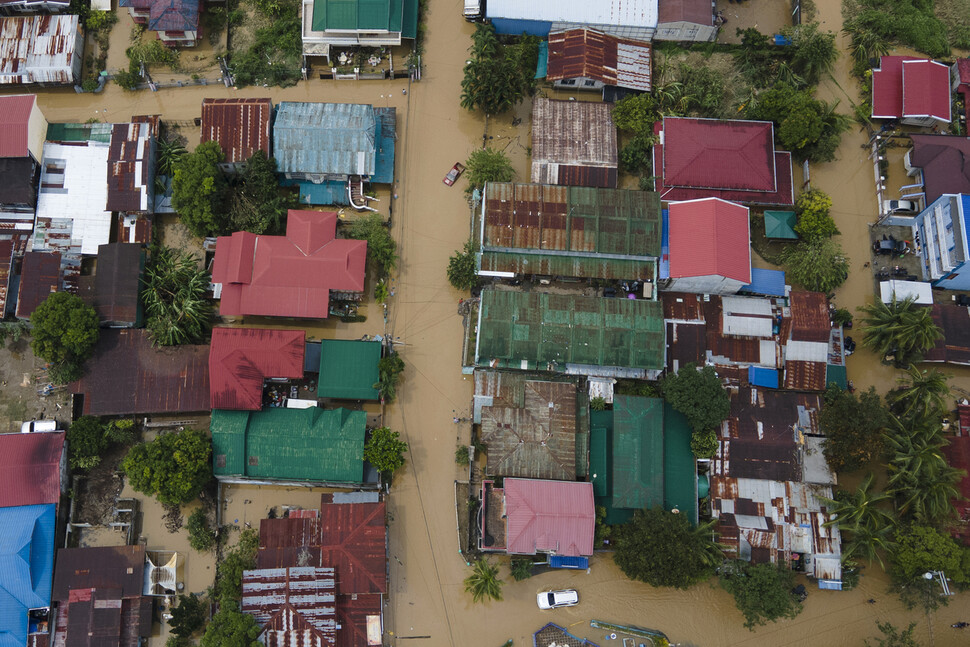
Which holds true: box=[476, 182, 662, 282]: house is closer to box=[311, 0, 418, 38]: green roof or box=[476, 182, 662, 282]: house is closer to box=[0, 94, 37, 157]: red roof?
box=[311, 0, 418, 38]: green roof

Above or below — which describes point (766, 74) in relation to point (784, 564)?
above

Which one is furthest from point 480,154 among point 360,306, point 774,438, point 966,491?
point 966,491

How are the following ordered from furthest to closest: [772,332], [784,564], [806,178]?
[806,178]
[772,332]
[784,564]

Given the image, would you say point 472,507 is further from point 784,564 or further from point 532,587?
point 784,564

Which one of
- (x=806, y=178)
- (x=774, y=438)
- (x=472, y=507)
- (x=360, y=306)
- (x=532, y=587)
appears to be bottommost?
(x=532, y=587)

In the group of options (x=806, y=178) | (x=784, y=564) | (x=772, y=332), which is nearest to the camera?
(x=784, y=564)

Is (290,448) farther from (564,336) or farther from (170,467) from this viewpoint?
(564,336)

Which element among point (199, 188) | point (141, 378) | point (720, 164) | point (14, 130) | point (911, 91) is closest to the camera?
point (141, 378)

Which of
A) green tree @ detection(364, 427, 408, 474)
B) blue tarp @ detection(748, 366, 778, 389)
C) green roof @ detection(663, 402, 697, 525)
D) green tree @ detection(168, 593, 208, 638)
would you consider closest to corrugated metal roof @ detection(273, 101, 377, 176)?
green tree @ detection(364, 427, 408, 474)

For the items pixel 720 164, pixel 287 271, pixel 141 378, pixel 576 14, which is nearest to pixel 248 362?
pixel 287 271
